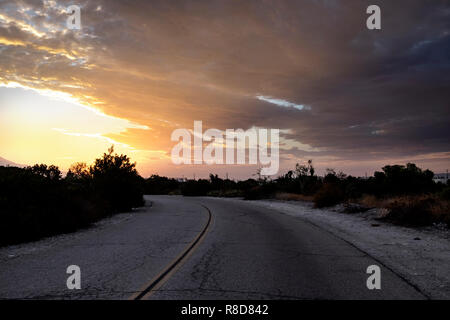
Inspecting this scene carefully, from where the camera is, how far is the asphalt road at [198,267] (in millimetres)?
5664

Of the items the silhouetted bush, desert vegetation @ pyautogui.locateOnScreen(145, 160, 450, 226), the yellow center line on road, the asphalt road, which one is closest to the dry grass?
desert vegetation @ pyautogui.locateOnScreen(145, 160, 450, 226)

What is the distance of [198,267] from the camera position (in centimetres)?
727

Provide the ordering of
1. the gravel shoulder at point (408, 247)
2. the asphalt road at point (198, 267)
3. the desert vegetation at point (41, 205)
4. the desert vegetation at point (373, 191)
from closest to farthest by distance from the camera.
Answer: the asphalt road at point (198, 267), the gravel shoulder at point (408, 247), the desert vegetation at point (41, 205), the desert vegetation at point (373, 191)

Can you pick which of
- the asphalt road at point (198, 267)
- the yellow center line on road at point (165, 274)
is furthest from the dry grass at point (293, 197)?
the yellow center line on road at point (165, 274)

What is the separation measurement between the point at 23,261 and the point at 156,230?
5635 millimetres

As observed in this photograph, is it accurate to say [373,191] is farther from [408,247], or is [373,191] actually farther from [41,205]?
[41,205]

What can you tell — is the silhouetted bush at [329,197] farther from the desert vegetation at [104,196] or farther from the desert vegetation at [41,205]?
the desert vegetation at [41,205]

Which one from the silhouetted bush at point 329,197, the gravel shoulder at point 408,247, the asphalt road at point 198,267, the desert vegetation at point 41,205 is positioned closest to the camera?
the asphalt road at point 198,267

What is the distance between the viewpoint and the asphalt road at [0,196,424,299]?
5.66 metres

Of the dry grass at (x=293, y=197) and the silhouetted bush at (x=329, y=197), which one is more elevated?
the silhouetted bush at (x=329, y=197)

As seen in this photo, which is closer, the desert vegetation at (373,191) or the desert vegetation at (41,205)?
the desert vegetation at (41,205)

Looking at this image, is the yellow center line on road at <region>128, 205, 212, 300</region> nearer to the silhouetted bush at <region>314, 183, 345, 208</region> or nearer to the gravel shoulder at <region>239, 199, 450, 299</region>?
the gravel shoulder at <region>239, 199, 450, 299</region>
